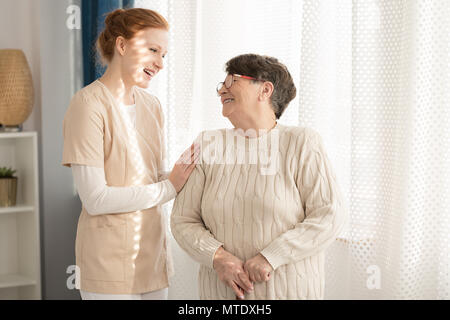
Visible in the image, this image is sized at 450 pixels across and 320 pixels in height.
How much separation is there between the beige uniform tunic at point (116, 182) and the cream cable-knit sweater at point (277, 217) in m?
0.21

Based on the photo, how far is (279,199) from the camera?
4.91 feet

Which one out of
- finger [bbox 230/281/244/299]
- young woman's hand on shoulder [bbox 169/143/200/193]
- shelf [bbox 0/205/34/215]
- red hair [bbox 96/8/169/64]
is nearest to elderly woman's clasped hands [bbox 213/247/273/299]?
finger [bbox 230/281/244/299]

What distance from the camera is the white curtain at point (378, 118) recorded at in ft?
5.30

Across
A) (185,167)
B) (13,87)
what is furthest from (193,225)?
(13,87)

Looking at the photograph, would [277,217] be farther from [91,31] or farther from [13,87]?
[13,87]

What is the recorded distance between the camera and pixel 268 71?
5.08ft

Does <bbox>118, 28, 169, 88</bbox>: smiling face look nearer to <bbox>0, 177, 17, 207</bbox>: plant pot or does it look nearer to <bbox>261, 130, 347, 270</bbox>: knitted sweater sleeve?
<bbox>261, 130, 347, 270</bbox>: knitted sweater sleeve

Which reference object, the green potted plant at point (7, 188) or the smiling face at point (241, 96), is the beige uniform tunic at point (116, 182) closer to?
the smiling face at point (241, 96)

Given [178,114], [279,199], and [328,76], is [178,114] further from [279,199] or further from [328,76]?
[279,199]

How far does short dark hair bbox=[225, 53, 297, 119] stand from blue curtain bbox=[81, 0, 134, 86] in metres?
1.12

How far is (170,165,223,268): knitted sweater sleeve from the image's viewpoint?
1525 millimetres

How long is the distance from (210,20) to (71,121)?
800 millimetres

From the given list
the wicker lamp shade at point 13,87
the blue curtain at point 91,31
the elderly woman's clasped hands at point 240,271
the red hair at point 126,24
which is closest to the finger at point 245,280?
the elderly woman's clasped hands at point 240,271
